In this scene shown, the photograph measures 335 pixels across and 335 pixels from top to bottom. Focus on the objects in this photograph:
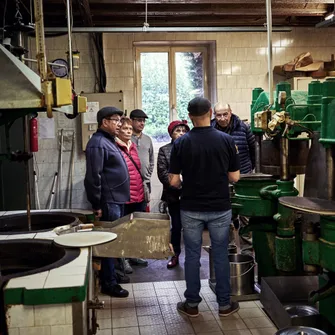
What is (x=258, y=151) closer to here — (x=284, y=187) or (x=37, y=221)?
(x=284, y=187)

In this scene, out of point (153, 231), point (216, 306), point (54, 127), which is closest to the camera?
point (153, 231)

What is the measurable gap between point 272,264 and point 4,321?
2.50 m

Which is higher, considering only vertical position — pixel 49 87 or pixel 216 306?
pixel 49 87

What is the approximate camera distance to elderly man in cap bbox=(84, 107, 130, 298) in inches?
155

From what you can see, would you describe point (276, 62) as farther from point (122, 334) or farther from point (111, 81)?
point (122, 334)

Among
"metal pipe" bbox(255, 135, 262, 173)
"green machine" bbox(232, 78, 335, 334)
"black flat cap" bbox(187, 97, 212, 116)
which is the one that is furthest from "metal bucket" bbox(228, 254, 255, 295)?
"black flat cap" bbox(187, 97, 212, 116)

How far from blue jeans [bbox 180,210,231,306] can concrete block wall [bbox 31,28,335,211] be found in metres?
2.93

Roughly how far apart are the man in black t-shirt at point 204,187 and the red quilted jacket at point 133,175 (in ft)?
3.33

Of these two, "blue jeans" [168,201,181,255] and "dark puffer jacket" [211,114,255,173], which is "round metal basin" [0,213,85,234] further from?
"dark puffer jacket" [211,114,255,173]

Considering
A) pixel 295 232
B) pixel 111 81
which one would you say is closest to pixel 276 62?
pixel 111 81

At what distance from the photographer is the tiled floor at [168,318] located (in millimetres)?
3355

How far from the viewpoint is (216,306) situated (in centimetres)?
379

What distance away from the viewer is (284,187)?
3371 millimetres

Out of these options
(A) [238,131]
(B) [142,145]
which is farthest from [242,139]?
(B) [142,145]
